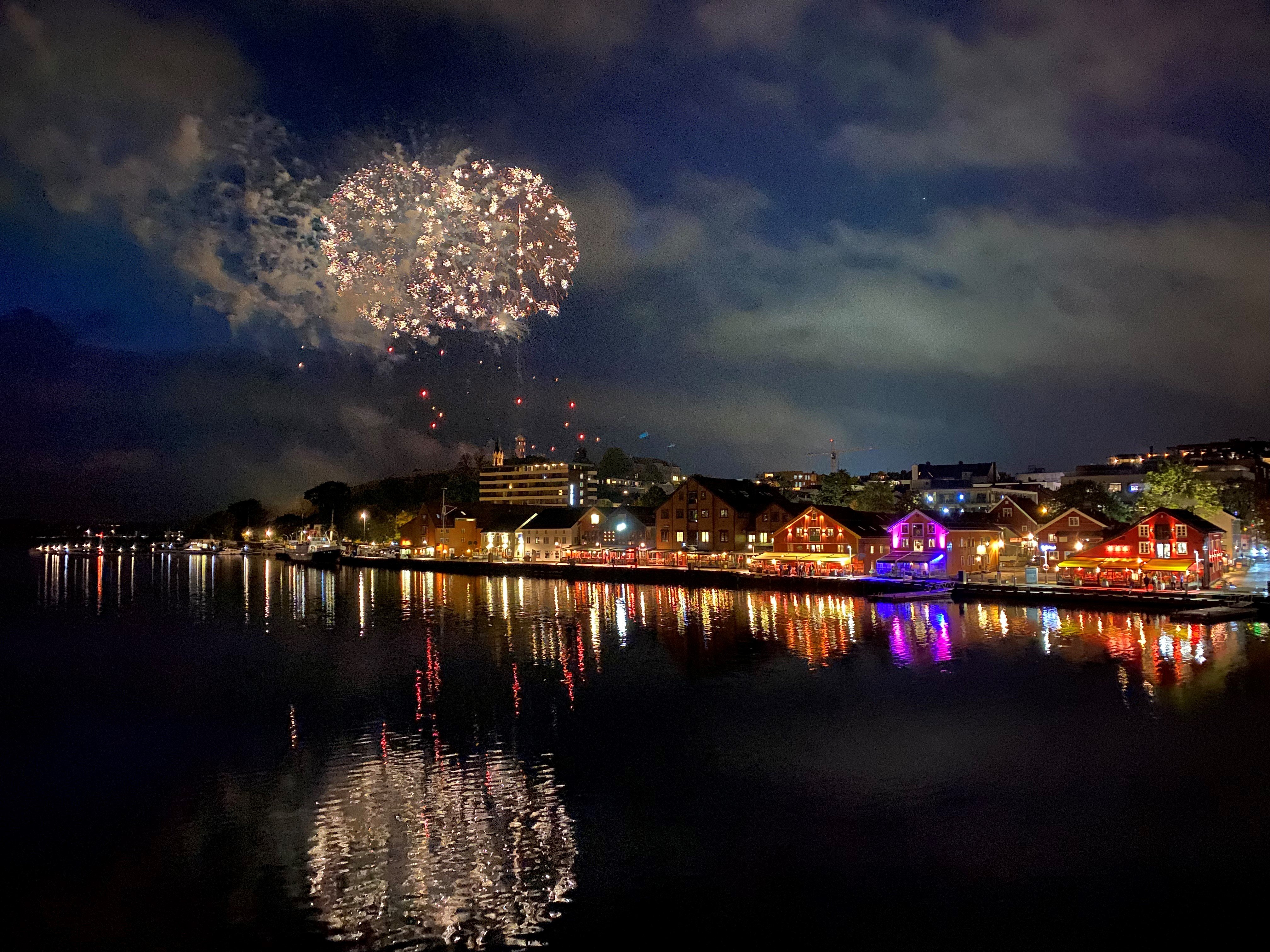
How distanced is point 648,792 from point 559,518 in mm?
56884

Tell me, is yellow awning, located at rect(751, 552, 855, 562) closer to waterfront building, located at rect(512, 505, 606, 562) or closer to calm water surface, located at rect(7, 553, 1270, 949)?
calm water surface, located at rect(7, 553, 1270, 949)

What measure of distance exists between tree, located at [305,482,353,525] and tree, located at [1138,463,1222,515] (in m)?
86.8

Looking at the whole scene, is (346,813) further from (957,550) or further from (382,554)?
(382,554)

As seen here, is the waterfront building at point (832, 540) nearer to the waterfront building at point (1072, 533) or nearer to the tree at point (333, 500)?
the waterfront building at point (1072, 533)

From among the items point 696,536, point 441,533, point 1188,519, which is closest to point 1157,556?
point 1188,519

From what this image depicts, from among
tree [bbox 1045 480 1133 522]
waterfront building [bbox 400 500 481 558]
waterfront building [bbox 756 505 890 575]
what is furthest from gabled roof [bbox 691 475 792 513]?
waterfront building [bbox 400 500 481 558]

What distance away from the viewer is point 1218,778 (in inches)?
587

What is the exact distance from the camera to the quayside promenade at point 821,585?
34.0 meters

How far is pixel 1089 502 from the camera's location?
191 ft

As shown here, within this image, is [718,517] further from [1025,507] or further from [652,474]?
[652,474]

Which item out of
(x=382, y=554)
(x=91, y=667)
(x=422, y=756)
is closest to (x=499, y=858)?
(x=422, y=756)

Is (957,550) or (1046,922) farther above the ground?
(957,550)

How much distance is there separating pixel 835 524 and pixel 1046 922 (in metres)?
39.9

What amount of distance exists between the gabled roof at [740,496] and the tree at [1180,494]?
20.7m
